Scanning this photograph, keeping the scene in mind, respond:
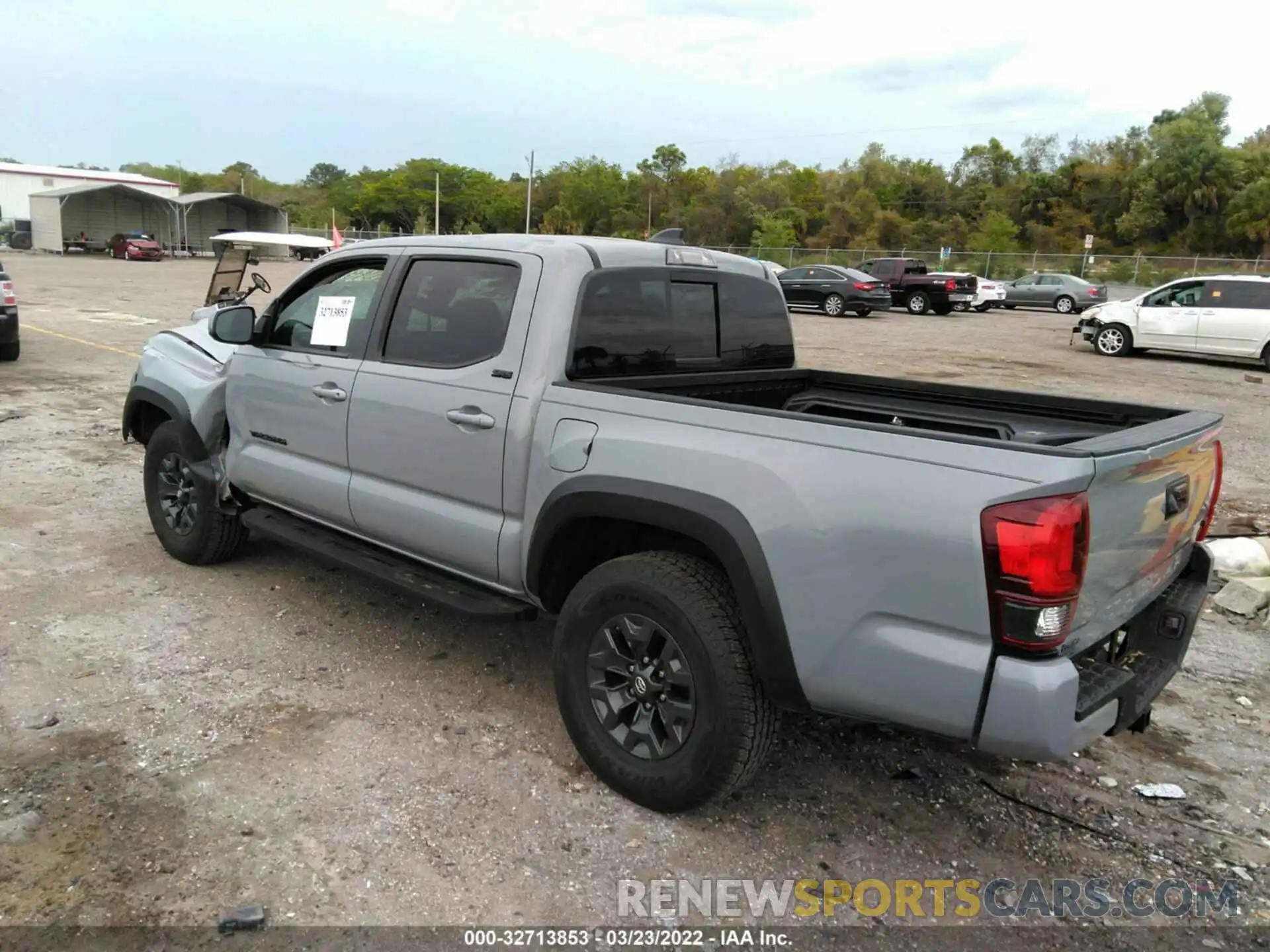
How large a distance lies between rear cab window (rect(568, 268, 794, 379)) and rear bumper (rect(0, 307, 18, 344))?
36.9ft

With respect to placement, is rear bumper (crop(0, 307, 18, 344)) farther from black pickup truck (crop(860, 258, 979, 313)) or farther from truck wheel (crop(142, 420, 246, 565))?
black pickup truck (crop(860, 258, 979, 313))

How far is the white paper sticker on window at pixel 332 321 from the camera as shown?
4133 mm

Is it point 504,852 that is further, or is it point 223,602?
point 223,602

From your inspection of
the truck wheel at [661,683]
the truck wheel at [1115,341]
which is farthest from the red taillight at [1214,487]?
the truck wheel at [1115,341]

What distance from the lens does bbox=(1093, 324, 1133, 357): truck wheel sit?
18.6 metres

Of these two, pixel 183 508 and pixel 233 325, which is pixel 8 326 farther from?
pixel 233 325

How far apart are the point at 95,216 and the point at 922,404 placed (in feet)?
215

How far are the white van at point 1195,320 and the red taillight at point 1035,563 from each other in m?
17.8

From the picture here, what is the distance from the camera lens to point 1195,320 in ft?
56.9

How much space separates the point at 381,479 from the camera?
386cm

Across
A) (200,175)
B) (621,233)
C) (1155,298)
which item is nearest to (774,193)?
(621,233)

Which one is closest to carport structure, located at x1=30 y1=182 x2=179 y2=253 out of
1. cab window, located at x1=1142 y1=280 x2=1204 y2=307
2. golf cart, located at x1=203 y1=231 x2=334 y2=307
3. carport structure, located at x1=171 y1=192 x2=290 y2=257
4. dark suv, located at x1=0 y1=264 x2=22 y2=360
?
carport structure, located at x1=171 y1=192 x2=290 y2=257

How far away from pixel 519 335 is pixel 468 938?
1986 millimetres

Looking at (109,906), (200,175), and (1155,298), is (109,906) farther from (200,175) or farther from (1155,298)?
(200,175)
